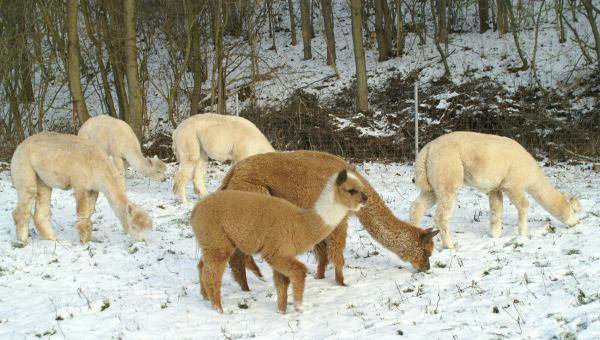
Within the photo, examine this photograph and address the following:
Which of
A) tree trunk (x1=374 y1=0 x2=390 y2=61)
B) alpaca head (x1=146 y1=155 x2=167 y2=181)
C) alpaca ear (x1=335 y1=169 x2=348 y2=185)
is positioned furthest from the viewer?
tree trunk (x1=374 y1=0 x2=390 y2=61)

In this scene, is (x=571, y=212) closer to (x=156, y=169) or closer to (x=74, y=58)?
(x=156, y=169)

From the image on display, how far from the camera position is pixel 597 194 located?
1055 centimetres

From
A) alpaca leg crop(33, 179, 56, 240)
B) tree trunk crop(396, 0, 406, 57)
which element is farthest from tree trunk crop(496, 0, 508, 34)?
alpaca leg crop(33, 179, 56, 240)

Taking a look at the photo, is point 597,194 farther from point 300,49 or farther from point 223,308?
point 300,49

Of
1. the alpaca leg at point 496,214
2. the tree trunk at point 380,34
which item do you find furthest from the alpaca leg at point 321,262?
the tree trunk at point 380,34

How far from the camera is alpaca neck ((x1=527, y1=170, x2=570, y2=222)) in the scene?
324 inches

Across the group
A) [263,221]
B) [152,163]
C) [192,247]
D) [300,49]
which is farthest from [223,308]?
[300,49]

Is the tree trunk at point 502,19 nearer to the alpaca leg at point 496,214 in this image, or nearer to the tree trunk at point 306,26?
the tree trunk at point 306,26

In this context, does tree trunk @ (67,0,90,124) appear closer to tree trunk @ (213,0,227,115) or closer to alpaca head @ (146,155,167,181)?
tree trunk @ (213,0,227,115)

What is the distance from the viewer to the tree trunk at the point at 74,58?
639 inches

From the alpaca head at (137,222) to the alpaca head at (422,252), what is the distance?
3.71 meters

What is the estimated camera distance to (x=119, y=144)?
12453 mm

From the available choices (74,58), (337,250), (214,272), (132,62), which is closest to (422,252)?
(337,250)

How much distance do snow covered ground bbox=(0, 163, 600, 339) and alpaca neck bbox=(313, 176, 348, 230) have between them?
88 cm
